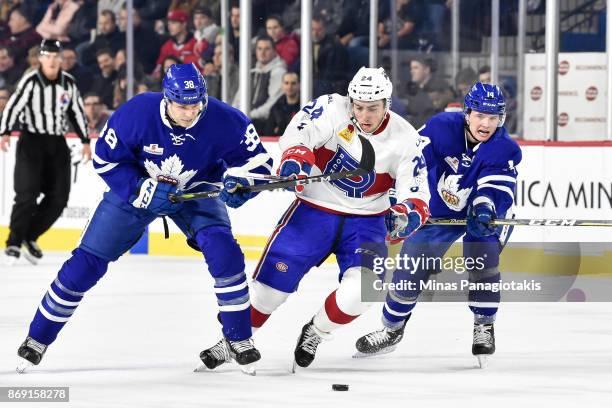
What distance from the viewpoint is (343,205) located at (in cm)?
582

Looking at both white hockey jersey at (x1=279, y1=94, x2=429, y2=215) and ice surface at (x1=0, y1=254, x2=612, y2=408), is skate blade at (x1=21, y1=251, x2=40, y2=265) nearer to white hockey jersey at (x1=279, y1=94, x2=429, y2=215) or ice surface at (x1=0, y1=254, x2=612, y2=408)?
ice surface at (x1=0, y1=254, x2=612, y2=408)

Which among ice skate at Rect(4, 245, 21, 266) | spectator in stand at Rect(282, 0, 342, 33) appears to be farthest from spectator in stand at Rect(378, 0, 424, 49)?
ice skate at Rect(4, 245, 21, 266)

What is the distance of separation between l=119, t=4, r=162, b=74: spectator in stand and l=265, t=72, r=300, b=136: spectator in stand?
1.14 metres

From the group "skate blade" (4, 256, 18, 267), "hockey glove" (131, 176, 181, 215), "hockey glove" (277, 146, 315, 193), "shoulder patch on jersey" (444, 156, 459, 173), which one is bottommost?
"skate blade" (4, 256, 18, 267)

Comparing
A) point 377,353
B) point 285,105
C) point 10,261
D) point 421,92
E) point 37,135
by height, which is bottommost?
point 10,261

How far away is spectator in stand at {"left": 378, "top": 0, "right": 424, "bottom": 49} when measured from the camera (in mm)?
10633

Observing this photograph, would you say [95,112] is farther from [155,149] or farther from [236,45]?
[155,149]

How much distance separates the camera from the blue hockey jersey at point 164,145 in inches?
218

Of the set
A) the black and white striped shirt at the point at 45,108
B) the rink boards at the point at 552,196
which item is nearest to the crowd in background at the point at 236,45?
the rink boards at the point at 552,196

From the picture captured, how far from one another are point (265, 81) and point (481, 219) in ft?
17.5

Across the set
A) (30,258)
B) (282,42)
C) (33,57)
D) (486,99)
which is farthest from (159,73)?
(486,99)

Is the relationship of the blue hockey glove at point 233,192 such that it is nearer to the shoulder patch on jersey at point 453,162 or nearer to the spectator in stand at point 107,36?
the shoulder patch on jersey at point 453,162

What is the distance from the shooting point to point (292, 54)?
11016mm

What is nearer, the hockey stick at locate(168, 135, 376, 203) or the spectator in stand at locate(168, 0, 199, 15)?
the hockey stick at locate(168, 135, 376, 203)
